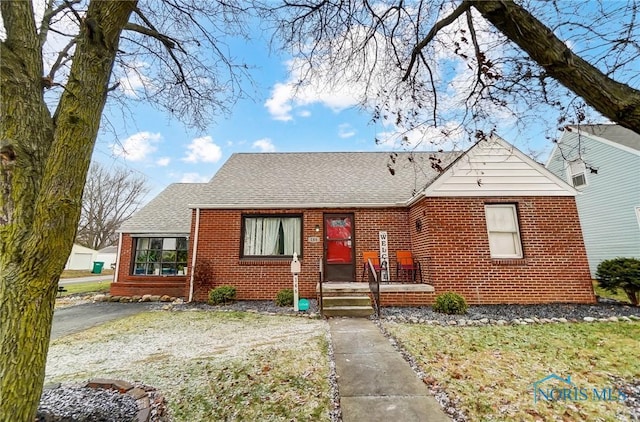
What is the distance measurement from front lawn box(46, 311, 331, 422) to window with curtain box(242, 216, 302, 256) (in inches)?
111

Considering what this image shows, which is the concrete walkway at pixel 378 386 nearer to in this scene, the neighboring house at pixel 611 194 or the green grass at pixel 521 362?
the green grass at pixel 521 362

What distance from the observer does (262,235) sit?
30.5 feet

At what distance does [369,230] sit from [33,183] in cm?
807

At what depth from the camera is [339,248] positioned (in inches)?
364

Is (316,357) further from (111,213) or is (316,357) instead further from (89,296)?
(111,213)

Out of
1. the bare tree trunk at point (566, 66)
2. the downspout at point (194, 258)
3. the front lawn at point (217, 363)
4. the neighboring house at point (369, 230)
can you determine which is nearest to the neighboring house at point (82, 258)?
the neighboring house at point (369, 230)

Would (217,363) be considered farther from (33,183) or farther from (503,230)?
(503,230)

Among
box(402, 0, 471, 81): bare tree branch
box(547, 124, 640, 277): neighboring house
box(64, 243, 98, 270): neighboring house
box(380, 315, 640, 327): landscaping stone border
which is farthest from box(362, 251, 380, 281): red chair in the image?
box(64, 243, 98, 270): neighboring house

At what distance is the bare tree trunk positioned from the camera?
2.10 m

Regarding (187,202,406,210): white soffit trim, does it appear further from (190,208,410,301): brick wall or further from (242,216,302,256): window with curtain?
(242,216,302,256): window with curtain

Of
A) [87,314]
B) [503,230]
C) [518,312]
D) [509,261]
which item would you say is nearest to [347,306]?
[518,312]

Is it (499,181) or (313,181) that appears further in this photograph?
(313,181)

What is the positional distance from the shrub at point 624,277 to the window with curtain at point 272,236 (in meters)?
8.51

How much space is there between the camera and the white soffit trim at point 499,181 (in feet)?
25.8
